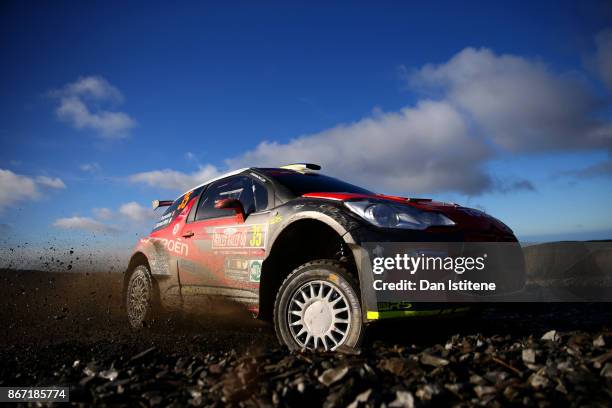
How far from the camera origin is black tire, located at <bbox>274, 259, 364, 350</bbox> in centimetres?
299

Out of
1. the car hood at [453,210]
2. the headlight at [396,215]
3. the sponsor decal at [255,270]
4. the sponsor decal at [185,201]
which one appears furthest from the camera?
the sponsor decal at [185,201]

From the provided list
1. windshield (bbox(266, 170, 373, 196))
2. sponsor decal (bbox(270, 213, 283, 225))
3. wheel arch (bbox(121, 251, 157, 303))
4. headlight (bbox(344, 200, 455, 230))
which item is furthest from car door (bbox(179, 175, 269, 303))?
wheel arch (bbox(121, 251, 157, 303))

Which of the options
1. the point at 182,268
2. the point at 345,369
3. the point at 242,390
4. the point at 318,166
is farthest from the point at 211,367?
the point at 318,166

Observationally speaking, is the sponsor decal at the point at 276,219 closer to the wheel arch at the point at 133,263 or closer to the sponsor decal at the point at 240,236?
the sponsor decal at the point at 240,236

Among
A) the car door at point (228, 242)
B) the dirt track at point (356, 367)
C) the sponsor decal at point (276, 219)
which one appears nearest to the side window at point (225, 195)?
the car door at point (228, 242)

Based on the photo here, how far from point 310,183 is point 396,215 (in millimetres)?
1267

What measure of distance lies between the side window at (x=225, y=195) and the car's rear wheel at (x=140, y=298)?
128 cm

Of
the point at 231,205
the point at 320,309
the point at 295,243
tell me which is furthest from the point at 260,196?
the point at 320,309

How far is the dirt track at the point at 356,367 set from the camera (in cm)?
219

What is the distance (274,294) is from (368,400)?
5.68ft

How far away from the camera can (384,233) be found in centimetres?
305

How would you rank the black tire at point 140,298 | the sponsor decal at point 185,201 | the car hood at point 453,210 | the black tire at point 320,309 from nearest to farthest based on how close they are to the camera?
the black tire at point 320,309, the car hood at point 453,210, the black tire at point 140,298, the sponsor decal at point 185,201

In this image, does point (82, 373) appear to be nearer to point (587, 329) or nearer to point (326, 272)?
point (326, 272)

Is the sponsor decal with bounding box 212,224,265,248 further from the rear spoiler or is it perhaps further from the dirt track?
the rear spoiler
